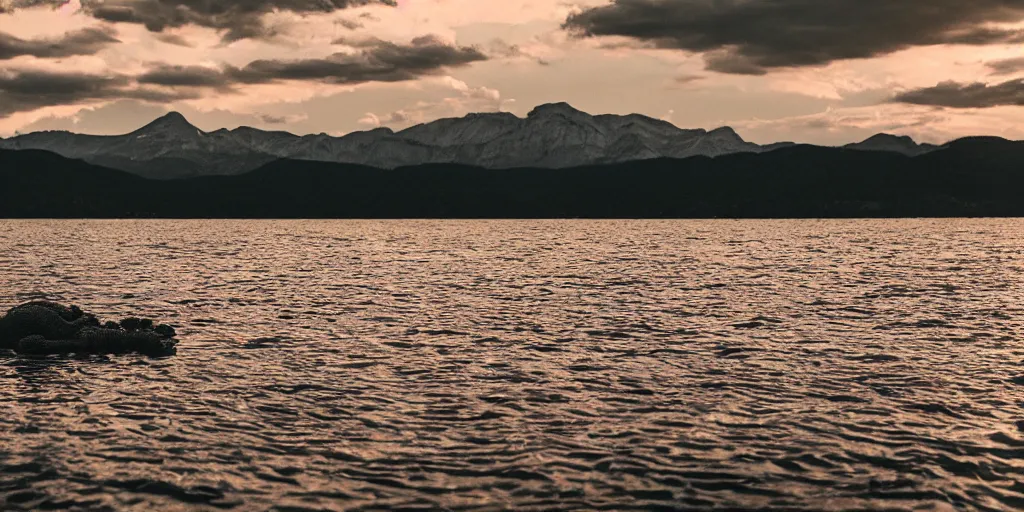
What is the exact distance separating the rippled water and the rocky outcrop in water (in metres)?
1.27

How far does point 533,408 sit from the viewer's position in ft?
75.5

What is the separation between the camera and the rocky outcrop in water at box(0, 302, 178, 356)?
33000 mm

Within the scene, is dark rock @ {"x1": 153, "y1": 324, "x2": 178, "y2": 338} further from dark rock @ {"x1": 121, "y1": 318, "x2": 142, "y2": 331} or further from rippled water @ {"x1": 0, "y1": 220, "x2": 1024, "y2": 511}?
rippled water @ {"x1": 0, "y1": 220, "x2": 1024, "y2": 511}

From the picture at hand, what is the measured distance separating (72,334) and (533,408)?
22.2 metres

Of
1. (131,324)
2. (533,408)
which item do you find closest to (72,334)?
(131,324)

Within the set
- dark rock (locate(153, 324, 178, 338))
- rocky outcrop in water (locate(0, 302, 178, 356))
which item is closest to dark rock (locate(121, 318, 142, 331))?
rocky outcrop in water (locate(0, 302, 178, 356))

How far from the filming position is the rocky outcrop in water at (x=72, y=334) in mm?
33000

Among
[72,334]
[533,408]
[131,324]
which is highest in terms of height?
[131,324]

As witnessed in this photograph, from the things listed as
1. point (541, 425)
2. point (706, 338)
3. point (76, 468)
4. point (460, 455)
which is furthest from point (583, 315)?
point (76, 468)

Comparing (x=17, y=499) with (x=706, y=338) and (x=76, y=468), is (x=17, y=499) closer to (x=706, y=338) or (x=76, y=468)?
(x=76, y=468)

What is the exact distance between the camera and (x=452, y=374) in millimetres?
27734

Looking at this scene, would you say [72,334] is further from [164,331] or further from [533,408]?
[533,408]

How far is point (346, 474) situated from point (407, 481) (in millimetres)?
1413

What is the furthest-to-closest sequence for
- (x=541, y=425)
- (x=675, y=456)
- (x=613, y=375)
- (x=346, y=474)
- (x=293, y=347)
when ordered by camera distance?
(x=293, y=347) → (x=613, y=375) → (x=541, y=425) → (x=675, y=456) → (x=346, y=474)
